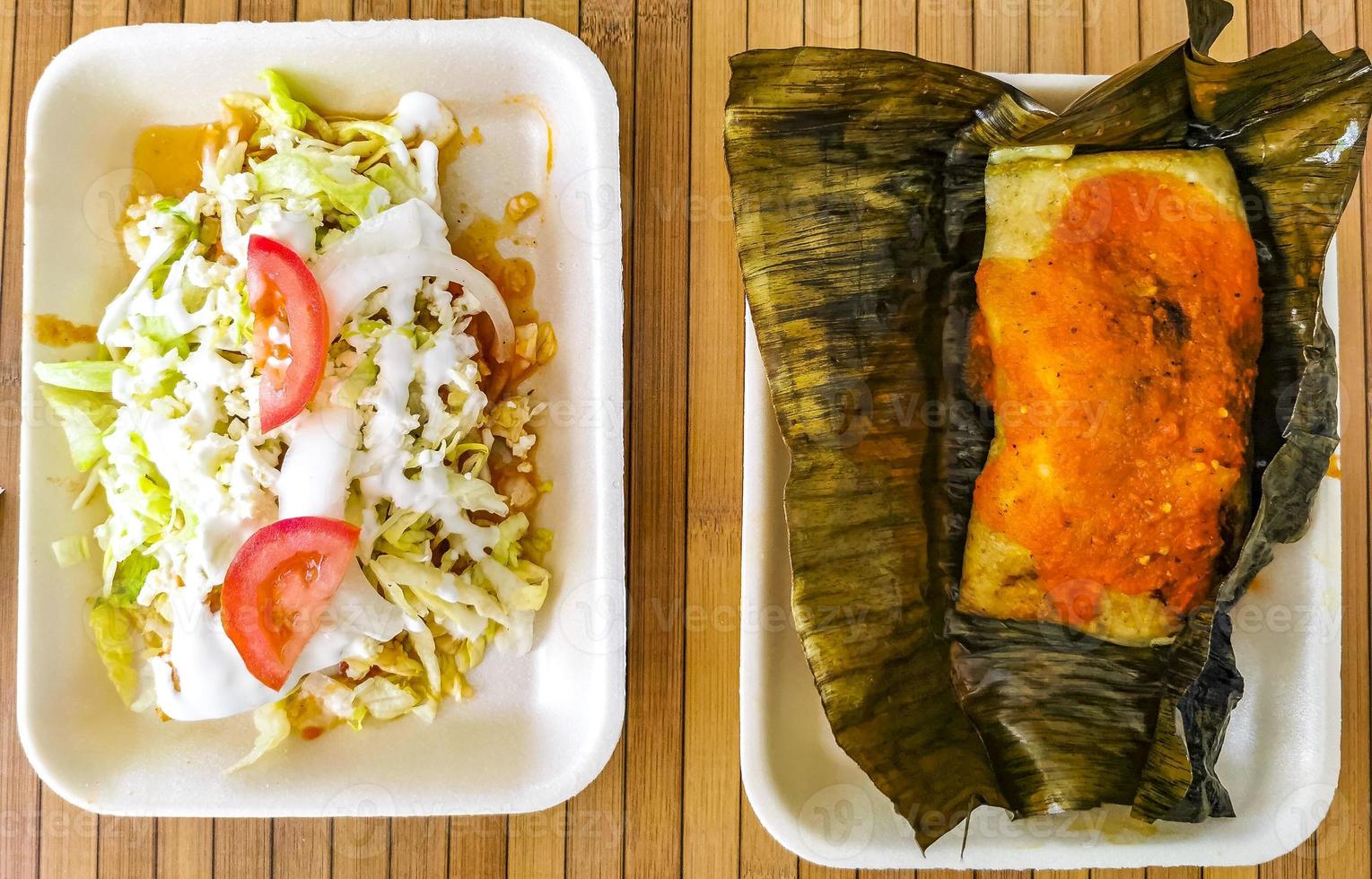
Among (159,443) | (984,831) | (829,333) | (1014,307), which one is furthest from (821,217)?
(159,443)

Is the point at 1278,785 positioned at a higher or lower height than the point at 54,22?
lower

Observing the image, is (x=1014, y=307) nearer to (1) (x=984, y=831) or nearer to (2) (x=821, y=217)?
(2) (x=821, y=217)

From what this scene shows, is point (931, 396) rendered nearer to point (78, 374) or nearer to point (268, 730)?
point (268, 730)

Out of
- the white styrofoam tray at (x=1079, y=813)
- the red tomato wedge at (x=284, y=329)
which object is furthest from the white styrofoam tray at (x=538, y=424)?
the red tomato wedge at (x=284, y=329)

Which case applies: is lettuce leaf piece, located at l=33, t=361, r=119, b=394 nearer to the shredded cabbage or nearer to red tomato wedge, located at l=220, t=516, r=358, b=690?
the shredded cabbage

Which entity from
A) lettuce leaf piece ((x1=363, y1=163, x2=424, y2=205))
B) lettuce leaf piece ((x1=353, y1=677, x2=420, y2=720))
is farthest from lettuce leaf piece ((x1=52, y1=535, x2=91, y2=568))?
lettuce leaf piece ((x1=363, y1=163, x2=424, y2=205))
